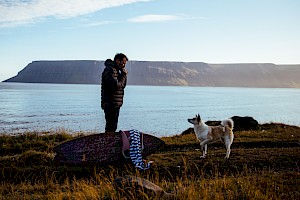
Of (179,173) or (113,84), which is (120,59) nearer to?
(113,84)

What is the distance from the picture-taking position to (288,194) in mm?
6496

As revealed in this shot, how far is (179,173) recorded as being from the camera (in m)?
9.32

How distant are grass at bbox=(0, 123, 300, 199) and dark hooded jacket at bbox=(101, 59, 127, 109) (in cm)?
196

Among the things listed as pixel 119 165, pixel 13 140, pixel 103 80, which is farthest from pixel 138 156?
pixel 13 140

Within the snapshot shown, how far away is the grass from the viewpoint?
643cm

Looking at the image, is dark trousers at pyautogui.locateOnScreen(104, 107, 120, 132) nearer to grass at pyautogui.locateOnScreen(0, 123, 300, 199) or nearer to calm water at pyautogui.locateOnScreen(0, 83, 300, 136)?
grass at pyautogui.locateOnScreen(0, 123, 300, 199)

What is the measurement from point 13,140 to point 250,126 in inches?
506

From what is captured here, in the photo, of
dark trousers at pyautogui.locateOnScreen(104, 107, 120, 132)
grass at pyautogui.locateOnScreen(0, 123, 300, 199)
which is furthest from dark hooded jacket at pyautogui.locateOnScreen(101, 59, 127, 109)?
grass at pyautogui.locateOnScreen(0, 123, 300, 199)

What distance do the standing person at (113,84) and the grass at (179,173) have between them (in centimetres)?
173

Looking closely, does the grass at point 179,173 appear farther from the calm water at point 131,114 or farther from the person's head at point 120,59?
the calm water at point 131,114

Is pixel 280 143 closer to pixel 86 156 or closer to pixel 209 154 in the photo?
pixel 209 154

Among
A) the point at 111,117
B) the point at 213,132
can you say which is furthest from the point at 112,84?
the point at 213,132

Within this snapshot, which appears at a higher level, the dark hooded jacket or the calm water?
the dark hooded jacket

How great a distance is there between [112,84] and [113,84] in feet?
0.10
